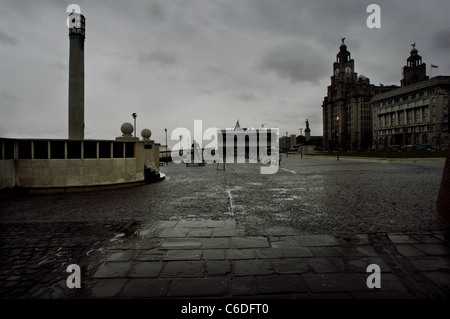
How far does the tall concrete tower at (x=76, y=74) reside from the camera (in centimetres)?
1432

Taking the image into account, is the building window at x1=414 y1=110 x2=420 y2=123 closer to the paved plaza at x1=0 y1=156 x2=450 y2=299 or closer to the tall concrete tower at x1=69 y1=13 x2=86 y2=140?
the paved plaza at x1=0 y1=156 x2=450 y2=299

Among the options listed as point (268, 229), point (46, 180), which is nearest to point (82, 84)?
point (46, 180)

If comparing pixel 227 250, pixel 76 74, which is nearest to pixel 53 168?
pixel 76 74

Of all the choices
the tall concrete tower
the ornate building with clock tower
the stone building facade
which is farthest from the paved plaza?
the ornate building with clock tower

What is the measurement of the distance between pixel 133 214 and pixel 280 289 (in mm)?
4446

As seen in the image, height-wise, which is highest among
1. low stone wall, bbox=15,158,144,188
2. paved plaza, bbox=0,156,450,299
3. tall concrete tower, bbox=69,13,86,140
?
tall concrete tower, bbox=69,13,86,140

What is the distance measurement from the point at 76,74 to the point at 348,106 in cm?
14456

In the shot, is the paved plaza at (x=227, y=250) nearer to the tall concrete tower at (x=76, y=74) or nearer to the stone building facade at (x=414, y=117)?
the tall concrete tower at (x=76, y=74)

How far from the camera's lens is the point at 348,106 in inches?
5315

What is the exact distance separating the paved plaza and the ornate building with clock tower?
410 ft

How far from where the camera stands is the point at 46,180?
9406mm

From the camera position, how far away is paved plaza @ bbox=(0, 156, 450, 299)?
8.84ft

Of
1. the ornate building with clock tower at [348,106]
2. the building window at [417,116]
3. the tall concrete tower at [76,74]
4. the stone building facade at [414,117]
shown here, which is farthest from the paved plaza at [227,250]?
the ornate building with clock tower at [348,106]

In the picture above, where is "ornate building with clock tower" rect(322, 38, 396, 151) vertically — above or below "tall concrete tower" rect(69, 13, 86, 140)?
above
